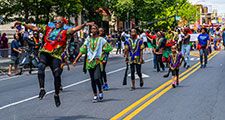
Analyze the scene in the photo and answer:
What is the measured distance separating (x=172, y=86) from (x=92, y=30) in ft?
14.3

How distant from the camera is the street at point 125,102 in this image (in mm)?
10172

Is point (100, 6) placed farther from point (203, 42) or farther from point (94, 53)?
point (94, 53)

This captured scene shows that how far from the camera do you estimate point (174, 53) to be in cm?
1580

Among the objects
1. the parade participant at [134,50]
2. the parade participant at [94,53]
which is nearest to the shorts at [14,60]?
the parade participant at [134,50]

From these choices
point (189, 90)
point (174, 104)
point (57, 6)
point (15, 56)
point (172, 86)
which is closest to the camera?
point (174, 104)

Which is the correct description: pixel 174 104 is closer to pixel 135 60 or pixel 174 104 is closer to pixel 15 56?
pixel 135 60

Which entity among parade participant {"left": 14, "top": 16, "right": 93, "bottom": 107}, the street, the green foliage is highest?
the green foliage

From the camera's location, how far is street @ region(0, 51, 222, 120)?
1017 cm

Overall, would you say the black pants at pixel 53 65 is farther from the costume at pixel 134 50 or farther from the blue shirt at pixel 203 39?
the blue shirt at pixel 203 39

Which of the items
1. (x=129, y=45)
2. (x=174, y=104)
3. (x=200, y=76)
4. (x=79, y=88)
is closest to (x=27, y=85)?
(x=79, y=88)

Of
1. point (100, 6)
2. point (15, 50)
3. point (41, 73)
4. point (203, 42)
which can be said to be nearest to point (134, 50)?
point (41, 73)

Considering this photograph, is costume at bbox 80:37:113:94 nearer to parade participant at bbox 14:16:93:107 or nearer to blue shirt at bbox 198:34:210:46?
parade participant at bbox 14:16:93:107

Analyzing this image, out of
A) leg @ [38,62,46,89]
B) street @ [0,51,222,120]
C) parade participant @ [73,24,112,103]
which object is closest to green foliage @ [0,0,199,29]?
street @ [0,51,222,120]

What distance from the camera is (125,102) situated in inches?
474
